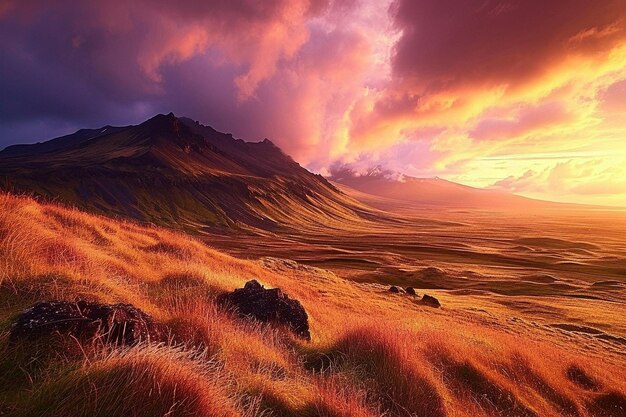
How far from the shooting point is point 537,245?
549ft

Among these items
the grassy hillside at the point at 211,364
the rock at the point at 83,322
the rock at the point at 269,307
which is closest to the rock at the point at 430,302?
the grassy hillside at the point at 211,364

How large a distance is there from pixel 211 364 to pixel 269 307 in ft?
16.1

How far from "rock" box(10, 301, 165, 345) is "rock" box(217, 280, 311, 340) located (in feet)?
→ 14.7

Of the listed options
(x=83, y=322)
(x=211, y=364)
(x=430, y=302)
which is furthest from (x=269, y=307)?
(x=430, y=302)

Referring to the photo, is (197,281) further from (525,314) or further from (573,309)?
(573,309)

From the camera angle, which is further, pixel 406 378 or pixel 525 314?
pixel 525 314

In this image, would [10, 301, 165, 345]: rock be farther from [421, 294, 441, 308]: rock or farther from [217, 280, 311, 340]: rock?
[421, 294, 441, 308]: rock

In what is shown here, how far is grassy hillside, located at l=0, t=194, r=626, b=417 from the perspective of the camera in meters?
4.51

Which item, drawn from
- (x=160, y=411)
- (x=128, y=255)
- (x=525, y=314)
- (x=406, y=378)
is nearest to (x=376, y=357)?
(x=406, y=378)

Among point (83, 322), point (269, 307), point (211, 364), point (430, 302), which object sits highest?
point (83, 322)

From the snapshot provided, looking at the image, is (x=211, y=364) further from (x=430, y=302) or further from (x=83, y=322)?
(x=430, y=302)

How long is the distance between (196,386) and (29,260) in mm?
6500

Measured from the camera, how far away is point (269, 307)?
11.4 metres

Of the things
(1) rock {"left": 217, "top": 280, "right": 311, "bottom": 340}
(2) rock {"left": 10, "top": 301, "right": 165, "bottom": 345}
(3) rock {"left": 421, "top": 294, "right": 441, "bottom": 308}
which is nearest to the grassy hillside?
(2) rock {"left": 10, "top": 301, "right": 165, "bottom": 345}
